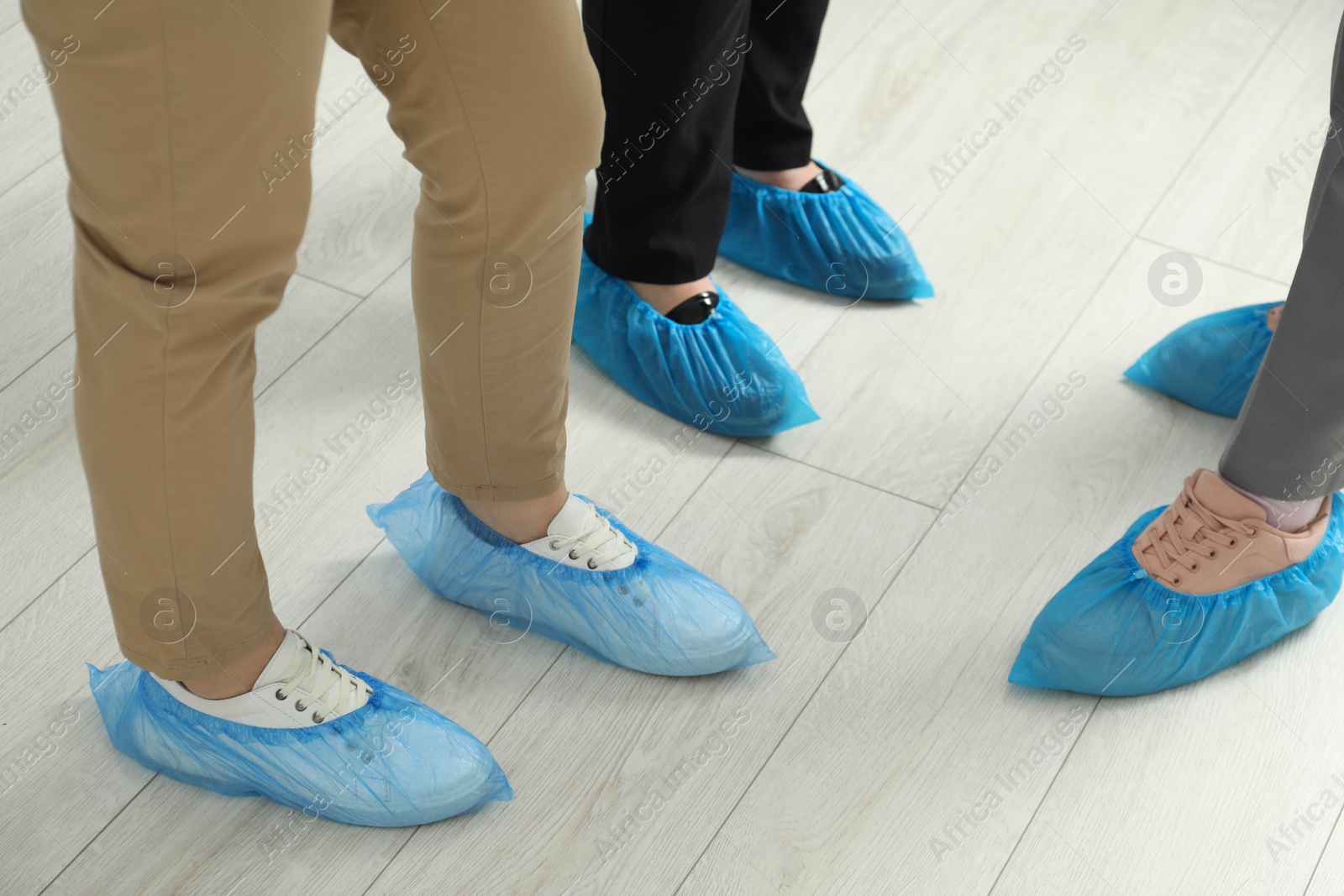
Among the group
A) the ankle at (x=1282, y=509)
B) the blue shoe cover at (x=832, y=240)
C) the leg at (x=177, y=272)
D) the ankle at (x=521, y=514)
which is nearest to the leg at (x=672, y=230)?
the blue shoe cover at (x=832, y=240)

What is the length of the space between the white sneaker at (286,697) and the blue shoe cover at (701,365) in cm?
45

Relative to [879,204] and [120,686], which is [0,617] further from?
[879,204]

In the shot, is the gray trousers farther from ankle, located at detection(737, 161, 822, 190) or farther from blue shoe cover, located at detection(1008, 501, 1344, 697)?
ankle, located at detection(737, 161, 822, 190)

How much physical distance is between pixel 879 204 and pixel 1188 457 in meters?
0.47

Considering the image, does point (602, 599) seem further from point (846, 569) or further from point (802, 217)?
point (802, 217)

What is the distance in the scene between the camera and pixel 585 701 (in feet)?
3.06

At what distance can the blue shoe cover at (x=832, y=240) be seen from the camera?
1281mm

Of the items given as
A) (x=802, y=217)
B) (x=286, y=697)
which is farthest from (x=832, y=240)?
(x=286, y=697)

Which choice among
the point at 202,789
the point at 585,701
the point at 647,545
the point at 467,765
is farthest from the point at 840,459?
the point at 202,789

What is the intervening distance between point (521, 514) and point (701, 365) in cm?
29

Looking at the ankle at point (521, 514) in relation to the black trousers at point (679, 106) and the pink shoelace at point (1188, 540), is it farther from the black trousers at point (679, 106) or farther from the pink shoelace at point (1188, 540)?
the pink shoelace at point (1188, 540)

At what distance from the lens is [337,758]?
82cm

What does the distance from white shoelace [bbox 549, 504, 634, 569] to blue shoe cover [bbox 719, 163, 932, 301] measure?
480 mm

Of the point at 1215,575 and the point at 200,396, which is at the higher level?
the point at 200,396
